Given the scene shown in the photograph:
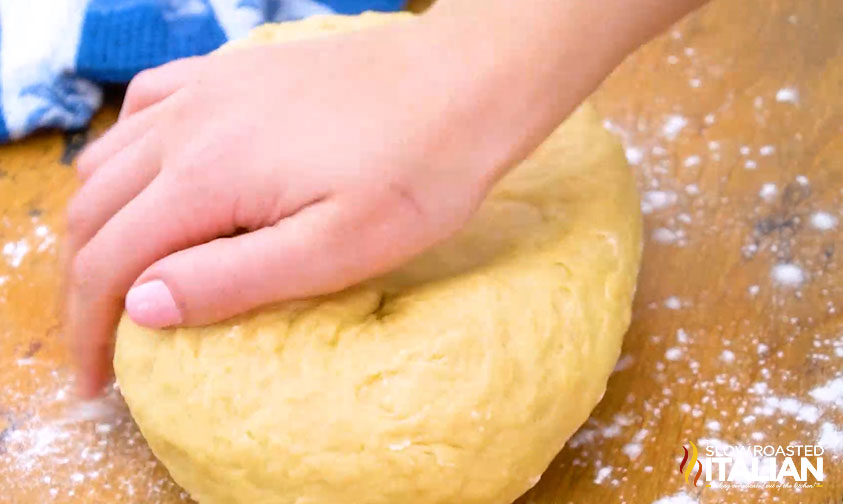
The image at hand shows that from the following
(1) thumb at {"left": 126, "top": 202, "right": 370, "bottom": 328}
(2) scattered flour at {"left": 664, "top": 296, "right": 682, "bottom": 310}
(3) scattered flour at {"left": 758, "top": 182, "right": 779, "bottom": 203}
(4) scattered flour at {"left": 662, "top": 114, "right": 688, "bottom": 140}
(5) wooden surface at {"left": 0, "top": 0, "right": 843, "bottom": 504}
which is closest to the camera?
(1) thumb at {"left": 126, "top": 202, "right": 370, "bottom": 328}

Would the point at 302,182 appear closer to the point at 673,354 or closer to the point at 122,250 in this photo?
the point at 122,250

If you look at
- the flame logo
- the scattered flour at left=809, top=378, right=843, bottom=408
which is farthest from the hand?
the scattered flour at left=809, top=378, right=843, bottom=408

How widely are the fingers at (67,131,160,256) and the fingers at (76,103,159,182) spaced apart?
4 cm

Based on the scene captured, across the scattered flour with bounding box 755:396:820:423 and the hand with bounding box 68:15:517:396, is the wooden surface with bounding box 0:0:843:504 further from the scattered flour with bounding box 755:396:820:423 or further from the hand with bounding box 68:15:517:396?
the hand with bounding box 68:15:517:396

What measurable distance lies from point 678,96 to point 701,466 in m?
0.69

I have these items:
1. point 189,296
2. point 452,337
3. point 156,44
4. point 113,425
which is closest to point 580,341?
point 452,337

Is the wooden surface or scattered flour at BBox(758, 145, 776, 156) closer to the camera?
the wooden surface

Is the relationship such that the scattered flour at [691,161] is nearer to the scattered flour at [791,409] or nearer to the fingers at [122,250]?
the scattered flour at [791,409]

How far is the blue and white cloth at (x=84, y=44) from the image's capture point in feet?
4.78

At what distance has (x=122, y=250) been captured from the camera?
88cm

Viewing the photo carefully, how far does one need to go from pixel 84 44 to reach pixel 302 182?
86cm

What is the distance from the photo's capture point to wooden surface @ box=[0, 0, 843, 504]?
40.6 inches

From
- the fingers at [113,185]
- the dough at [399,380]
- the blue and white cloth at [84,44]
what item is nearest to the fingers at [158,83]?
the fingers at [113,185]

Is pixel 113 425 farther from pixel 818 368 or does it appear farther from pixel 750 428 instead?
pixel 818 368
